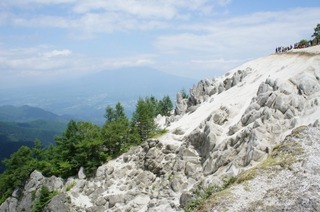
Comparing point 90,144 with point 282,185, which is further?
point 90,144

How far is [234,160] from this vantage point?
38.9 m

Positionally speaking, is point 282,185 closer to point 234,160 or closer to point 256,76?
point 234,160

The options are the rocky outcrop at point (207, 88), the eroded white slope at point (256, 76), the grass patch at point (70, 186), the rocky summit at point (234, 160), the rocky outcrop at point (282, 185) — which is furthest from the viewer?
the rocky outcrop at point (207, 88)

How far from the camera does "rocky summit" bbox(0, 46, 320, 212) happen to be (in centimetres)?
2858

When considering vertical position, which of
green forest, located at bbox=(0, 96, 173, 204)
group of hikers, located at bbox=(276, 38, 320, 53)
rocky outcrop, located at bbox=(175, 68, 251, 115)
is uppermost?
group of hikers, located at bbox=(276, 38, 320, 53)

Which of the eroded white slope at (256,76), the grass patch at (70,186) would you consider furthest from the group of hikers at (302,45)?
the grass patch at (70,186)

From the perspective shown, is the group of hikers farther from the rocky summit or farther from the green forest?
the green forest

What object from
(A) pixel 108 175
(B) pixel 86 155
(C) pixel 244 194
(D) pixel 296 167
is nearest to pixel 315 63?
(D) pixel 296 167

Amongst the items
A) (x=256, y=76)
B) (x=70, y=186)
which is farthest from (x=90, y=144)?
(x=256, y=76)

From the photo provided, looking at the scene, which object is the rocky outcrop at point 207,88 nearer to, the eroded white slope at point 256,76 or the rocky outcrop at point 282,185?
the eroded white slope at point 256,76

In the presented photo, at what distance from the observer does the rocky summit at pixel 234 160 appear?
28578mm

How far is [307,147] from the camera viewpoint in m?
32.6

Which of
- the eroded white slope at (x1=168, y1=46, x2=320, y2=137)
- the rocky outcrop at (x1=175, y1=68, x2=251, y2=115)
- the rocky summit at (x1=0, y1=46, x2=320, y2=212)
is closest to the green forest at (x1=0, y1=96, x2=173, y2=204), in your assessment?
the rocky summit at (x1=0, y1=46, x2=320, y2=212)

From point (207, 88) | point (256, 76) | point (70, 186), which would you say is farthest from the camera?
point (207, 88)
